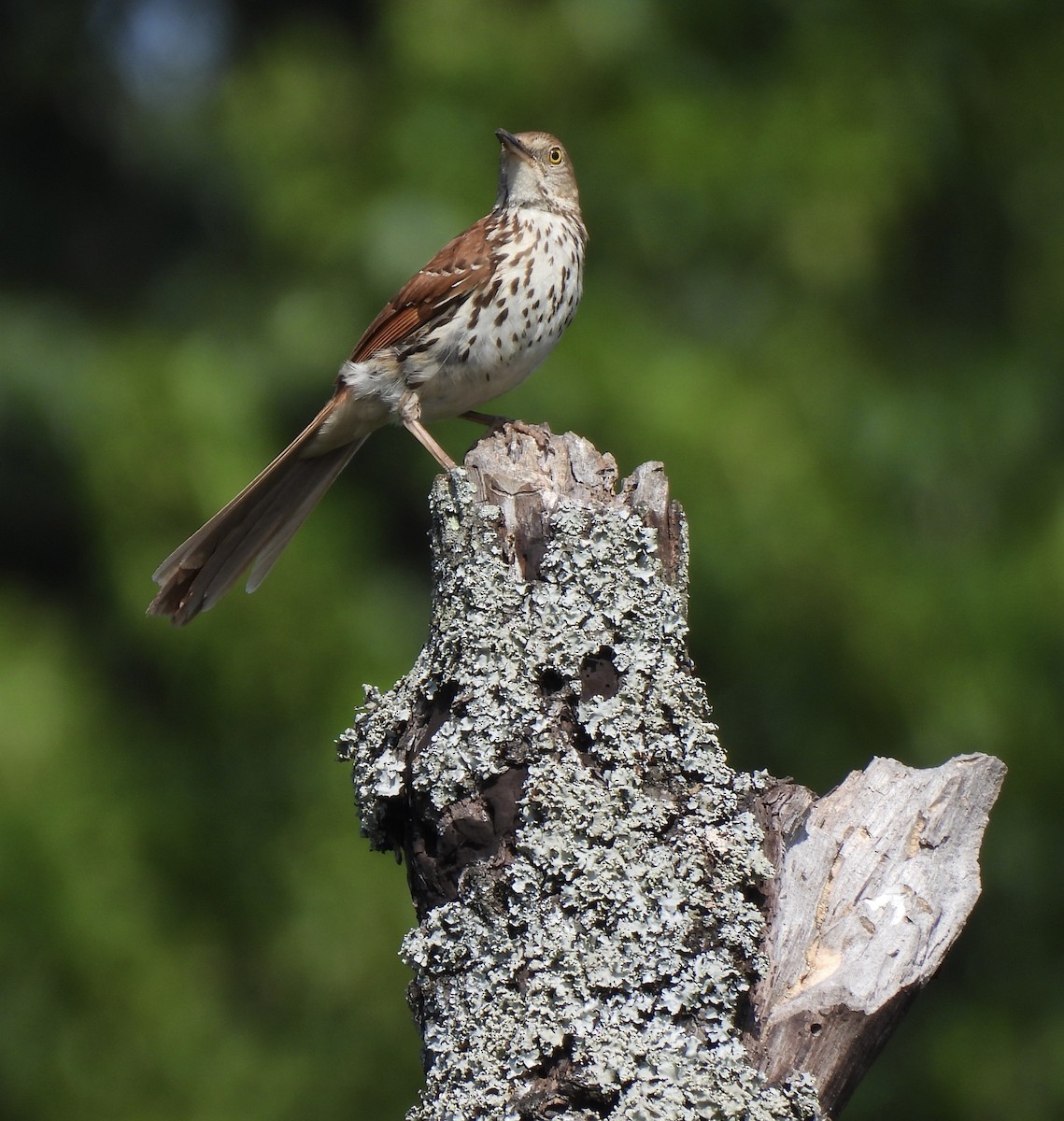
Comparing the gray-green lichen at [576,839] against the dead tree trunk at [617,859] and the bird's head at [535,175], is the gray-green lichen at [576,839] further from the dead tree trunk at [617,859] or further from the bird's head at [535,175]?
the bird's head at [535,175]

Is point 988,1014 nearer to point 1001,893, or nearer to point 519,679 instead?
point 1001,893

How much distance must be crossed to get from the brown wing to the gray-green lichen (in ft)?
4.67

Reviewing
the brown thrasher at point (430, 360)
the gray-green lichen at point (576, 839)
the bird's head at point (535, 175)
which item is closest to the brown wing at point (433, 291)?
the brown thrasher at point (430, 360)

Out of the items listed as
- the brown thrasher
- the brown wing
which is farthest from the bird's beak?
the brown wing

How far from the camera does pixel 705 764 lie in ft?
7.95

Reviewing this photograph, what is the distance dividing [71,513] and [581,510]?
548 centimetres

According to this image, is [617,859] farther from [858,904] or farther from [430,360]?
[430,360]

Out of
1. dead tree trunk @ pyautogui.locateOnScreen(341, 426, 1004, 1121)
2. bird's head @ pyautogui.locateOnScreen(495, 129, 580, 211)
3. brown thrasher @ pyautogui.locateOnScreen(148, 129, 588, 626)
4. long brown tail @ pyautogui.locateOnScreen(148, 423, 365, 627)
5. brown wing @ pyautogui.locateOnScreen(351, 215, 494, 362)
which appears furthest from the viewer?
bird's head @ pyautogui.locateOnScreen(495, 129, 580, 211)

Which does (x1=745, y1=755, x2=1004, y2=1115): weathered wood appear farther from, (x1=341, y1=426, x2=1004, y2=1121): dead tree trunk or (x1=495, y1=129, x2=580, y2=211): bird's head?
(x1=495, y1=129, x2=580, y2=211): bird's head

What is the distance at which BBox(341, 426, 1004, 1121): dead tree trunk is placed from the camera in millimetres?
2230

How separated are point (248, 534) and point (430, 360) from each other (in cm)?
61

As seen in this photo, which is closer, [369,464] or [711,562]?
[711,562]

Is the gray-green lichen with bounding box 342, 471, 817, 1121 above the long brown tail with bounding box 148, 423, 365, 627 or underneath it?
underneath

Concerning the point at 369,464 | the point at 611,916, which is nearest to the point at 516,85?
the point at 369,464
